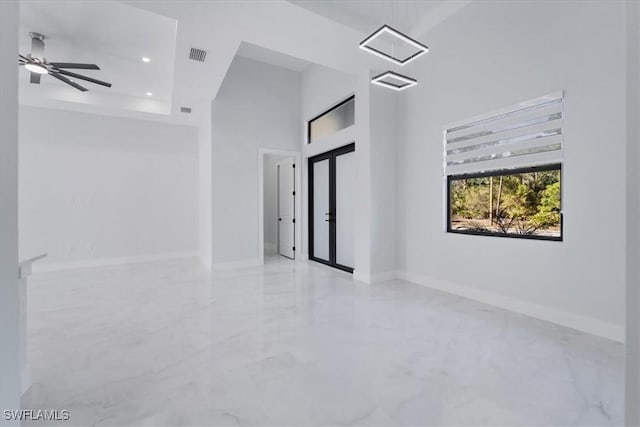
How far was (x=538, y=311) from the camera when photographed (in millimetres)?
3100

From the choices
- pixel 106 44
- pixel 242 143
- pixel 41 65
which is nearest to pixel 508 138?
pixel 242 143

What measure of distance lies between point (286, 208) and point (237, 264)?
1807mm

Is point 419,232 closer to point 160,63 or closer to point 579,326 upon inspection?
point 579,326

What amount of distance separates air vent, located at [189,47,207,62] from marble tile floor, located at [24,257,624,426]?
3163 millimetres

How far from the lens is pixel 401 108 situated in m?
4.63

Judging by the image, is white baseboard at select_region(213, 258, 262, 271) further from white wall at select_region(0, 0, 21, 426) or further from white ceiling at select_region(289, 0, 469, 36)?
white wall at select_region(0, 0, 21, 426)

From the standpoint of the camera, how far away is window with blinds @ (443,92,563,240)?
302cm

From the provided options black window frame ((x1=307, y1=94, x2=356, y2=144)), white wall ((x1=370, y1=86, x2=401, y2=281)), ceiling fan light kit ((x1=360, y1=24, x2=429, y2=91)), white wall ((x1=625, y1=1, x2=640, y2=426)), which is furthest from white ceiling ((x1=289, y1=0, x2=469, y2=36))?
white wall ((x1=625, y1=1, x2=640, y2=426))

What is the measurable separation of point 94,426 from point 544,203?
413 centimetres

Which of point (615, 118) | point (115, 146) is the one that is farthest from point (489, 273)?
point (115, 146)

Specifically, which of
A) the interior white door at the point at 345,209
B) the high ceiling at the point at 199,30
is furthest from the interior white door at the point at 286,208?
the high ceiling at the point at 199,30

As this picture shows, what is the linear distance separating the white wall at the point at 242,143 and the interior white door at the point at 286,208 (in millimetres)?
725

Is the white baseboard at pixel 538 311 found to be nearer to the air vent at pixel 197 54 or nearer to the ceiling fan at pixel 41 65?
the air vent at pixel 197 54

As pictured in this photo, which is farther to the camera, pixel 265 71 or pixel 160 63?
pixel 265 71
